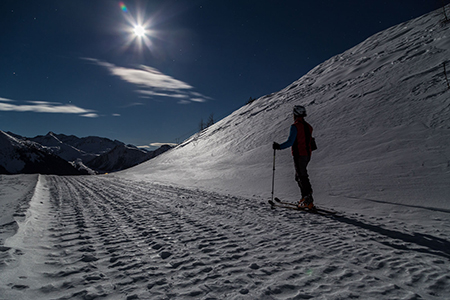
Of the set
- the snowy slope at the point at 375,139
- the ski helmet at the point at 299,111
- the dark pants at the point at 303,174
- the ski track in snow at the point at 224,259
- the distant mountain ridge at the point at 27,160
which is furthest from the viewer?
the distant mountain ridge at the point at 27,160

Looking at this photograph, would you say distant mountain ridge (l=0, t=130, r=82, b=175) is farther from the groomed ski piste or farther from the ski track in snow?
the ski track in snow

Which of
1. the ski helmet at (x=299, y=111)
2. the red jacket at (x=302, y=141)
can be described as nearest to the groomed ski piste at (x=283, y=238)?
the red jacket at (x=302, y=141)

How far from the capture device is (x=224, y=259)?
8.18 ft

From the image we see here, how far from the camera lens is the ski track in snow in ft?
6.16

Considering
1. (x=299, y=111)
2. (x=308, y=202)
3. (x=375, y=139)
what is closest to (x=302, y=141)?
(x=299, y=111)

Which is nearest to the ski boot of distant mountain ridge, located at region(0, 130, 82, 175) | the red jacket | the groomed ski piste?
the groomed ski piste

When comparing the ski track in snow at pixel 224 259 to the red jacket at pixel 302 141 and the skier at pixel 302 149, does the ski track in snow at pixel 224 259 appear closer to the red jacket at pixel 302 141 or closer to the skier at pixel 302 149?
the skier at pixel 302 149

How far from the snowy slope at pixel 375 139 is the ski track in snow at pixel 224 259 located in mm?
2430

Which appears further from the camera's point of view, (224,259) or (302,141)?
(302,141)

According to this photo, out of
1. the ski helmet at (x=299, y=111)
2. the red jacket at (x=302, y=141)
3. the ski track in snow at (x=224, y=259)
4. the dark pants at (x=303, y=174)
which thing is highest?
the ski helmet at (x=299, y=111)

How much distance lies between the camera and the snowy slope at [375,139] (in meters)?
5.71

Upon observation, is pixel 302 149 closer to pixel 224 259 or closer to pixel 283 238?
pixel 283 238

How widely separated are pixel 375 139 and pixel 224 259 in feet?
27.0

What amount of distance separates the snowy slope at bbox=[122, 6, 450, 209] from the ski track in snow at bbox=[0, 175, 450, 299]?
2430 millimetres
